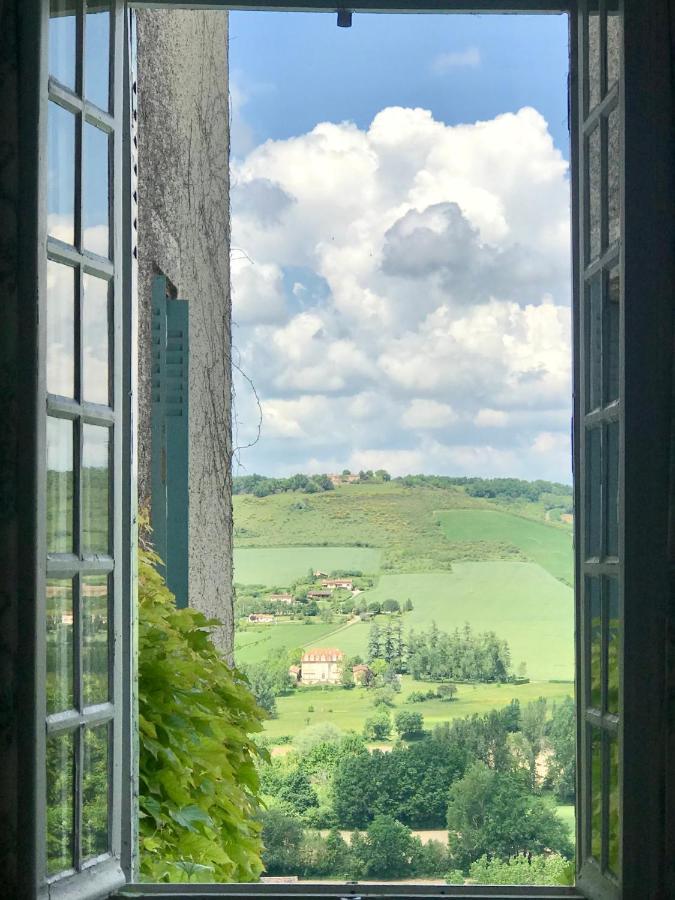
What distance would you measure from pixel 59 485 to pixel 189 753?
0.99m

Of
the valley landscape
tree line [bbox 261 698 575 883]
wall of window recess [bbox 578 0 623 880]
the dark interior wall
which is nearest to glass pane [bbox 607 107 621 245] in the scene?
wall of window recess [bbox 578 0 623 880]

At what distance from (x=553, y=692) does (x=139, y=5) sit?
1250cm

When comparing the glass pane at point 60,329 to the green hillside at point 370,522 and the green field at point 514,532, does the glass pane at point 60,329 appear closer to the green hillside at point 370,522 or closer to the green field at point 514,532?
the green hillside at point 370,522

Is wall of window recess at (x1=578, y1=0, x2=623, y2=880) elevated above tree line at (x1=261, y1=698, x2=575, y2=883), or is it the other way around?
wall of window recess at (x1=578, y1=0, x2=623, y2=880)

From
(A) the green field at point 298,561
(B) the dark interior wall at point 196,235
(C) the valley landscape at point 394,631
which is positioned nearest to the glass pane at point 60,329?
(B) the dark interior wall at point 196,235

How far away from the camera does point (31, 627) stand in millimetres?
1681

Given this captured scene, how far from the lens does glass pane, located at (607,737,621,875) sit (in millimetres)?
1808

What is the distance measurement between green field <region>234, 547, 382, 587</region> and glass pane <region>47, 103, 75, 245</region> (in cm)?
1266

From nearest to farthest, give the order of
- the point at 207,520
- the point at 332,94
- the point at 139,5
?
the point at 139,5 → the point at 207,520 → the point at 332,94

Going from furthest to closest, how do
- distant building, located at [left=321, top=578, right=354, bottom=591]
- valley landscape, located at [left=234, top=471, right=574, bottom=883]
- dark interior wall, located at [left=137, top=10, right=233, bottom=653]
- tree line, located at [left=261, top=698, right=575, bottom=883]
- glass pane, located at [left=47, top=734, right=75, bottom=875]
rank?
distant building, located at [left=321, top=578, right=354, bottom=591] → valley landscape, located at [left=234, top=471, right=574, bottom=883] → tree line, located at [left=261, top=698, right=575, bottom=883] → dark interior wall, located at [left=137, top=10, right=233, bottom=653] → glass pane, located at [left=47, top=734, right=75, bottom=875]

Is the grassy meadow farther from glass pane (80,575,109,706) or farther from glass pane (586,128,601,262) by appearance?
glass pane (80,575,109,706)

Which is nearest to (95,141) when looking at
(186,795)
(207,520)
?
(186,795)

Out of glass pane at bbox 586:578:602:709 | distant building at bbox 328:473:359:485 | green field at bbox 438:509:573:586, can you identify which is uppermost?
distant building at bbox 328:473:359:485

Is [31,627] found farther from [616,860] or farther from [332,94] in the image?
[332,94]
